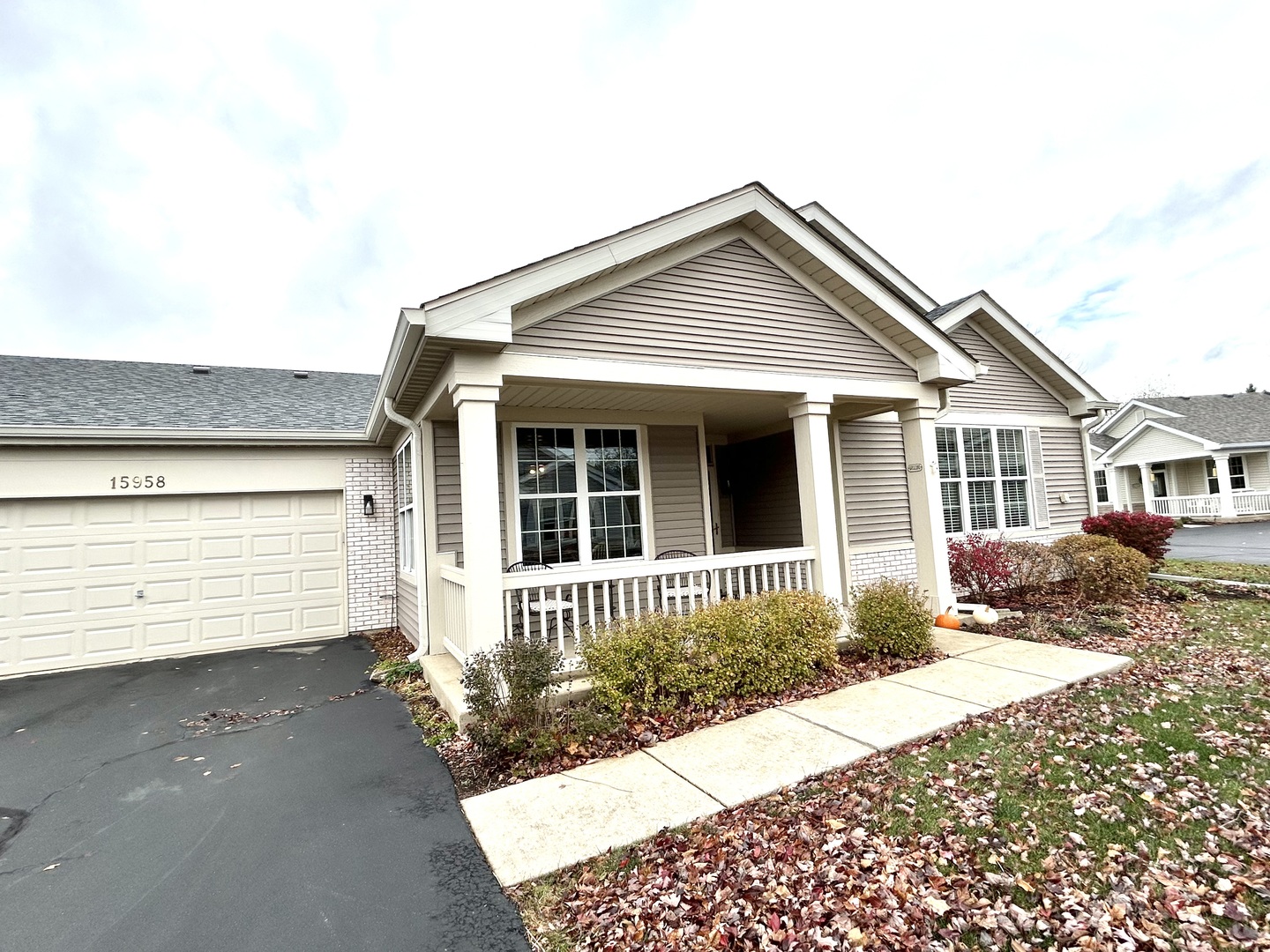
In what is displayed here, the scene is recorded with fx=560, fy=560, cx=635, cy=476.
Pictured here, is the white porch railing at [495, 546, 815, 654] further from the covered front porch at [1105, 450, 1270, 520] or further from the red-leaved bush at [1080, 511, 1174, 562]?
the covered front porch at [1105, 450, 1270, 520]

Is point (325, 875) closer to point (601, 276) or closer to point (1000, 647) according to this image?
point (601, 276)

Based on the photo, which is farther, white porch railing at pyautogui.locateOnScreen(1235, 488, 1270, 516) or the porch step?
white porch railing at pyautogui.locateOnScreen(1235, 488, 1270, 516)

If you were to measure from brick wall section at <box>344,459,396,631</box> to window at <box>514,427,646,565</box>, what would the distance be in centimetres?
343

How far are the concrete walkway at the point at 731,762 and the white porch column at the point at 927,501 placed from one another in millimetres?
1701

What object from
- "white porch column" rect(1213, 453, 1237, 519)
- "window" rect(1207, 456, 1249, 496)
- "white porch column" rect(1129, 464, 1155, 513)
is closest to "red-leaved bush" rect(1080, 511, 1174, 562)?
"white porch column" rect(1213, 453, 1237, 519)

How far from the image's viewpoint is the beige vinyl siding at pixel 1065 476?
35.2ft

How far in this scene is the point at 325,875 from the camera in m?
2.78

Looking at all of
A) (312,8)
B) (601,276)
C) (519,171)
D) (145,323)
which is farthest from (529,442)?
(145,323)

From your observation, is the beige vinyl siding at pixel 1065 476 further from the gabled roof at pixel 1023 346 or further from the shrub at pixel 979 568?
the shrub at pixel 979 568

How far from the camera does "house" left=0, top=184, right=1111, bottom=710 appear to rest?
5.18 meters

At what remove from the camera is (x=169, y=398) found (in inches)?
363

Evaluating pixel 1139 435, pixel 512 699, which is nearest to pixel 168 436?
pixel 512 699

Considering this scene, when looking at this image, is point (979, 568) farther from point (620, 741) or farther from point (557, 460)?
point (620, 741)

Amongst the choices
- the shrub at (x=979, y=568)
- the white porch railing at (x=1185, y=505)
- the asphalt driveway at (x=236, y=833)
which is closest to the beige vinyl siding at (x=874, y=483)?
the shrub at (x=979, y=568)
